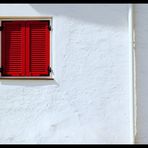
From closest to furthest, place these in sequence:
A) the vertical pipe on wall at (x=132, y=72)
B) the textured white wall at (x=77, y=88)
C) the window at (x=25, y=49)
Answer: the vertical pipe on wall at (x=132, y=72) → the textured white wall at (x=77, y=88) → the window at (x=25, y=49)

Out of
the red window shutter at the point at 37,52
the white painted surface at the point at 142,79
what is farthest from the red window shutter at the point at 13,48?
the white painted surface at the point at 142,79

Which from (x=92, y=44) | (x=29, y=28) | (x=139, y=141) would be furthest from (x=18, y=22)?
(x=139, y=141)

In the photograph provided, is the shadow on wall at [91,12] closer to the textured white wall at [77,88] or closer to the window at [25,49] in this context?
the textured white wall at [77,88]

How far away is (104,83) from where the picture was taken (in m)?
5.98

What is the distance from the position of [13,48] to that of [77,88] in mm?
1437

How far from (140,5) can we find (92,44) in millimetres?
1131

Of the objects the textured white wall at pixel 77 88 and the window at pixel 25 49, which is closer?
the textured white wall at pixel 77 88

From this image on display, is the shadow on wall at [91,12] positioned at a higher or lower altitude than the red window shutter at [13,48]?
higher

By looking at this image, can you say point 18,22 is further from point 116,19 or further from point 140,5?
point 140,5

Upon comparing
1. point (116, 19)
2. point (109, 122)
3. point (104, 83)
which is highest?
point (116, 19)

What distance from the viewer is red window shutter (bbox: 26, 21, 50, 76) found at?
20.1ft

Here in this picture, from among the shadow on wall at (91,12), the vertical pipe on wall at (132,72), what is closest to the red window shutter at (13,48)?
the shadow on wall at (91,12)

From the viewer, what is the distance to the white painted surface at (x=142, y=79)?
588cm

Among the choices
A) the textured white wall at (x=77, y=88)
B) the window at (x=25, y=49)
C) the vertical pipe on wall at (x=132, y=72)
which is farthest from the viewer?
the window at (x=25, y=49)
